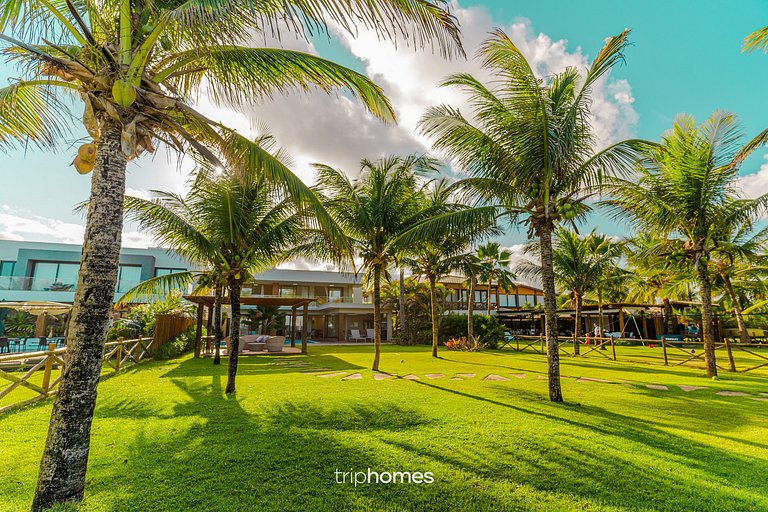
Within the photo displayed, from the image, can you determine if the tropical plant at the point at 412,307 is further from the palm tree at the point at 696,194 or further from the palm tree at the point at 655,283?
the palm tree at the point at 696,194

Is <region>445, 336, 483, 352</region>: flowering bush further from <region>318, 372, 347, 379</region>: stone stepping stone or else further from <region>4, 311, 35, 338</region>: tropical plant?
<region>4, 311, 35, 338</region>: tropical plant

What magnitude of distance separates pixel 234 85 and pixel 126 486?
4.29 metres

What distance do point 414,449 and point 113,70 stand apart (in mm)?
4756

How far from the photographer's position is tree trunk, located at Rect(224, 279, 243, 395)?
7152 mm

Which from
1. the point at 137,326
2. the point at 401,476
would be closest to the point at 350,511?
the point at 401,476

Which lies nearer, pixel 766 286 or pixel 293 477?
pixel 293 477

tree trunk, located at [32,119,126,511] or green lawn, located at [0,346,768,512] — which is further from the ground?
tree trunk, located at [32,119,126,511]

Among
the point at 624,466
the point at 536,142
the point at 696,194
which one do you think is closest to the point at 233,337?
the point at 624,466

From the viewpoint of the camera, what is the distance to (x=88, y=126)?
3.24m

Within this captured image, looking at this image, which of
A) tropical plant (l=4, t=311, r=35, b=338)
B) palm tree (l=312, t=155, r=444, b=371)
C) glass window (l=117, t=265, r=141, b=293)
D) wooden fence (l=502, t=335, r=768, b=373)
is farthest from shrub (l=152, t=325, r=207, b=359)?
wooden fence (l=502, t=335, r=768, b=373)

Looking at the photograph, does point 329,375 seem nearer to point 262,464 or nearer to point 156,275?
point 262,464

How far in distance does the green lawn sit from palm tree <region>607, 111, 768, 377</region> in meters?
4.15

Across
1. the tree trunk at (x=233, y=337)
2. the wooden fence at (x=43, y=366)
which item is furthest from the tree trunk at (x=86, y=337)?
the tree trunk at (x=233, y=337)

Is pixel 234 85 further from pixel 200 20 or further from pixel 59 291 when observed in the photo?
pixel 59 291
